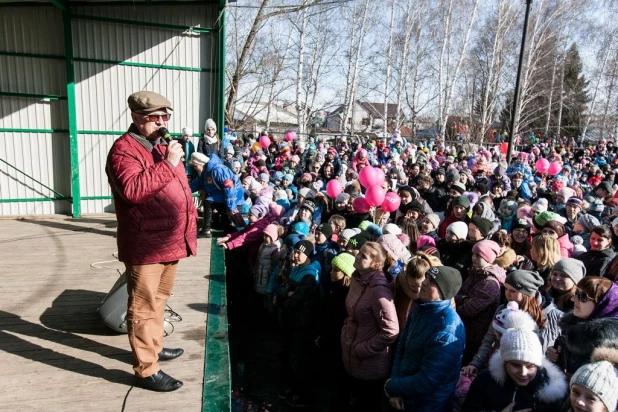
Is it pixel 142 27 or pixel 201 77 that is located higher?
pixel 142 27

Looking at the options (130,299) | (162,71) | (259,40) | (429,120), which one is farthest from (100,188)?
(429,120)

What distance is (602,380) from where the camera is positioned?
2170mm

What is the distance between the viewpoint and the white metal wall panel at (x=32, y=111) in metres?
7.82

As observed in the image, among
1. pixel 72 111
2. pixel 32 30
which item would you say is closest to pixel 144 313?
pixel 72 111

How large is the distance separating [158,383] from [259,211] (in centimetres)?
404

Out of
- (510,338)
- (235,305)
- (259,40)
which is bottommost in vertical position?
(235,305)

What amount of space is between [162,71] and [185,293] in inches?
214

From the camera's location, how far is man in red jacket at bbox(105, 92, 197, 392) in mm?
2641

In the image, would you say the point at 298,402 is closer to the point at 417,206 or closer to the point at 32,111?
the point at 417,206

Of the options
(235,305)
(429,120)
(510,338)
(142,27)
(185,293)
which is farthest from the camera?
(429,120)

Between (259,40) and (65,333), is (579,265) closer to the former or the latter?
(65,333)

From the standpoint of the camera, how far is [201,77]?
8.85 meters

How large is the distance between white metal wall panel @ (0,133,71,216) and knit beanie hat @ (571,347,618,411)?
8.61 m

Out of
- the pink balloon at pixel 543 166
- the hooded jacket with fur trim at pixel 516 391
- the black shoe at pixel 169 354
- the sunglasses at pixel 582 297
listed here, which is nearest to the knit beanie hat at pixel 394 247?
the sunglasses at pixel 582 297
